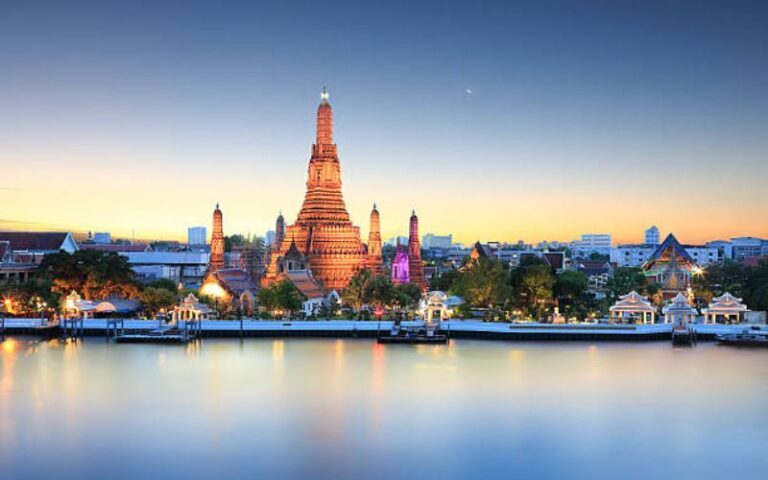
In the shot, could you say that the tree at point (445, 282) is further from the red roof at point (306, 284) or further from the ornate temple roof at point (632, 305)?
the ornate temple roof at point (632, 305)

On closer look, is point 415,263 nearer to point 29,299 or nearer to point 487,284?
point 487,284

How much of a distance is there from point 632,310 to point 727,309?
4.02 m

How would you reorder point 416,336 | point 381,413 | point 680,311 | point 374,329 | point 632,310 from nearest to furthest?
point 381,413 < point 416,336 < point 680,311 < point 374,329 < point 632,310

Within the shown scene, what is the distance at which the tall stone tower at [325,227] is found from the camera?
42750mm

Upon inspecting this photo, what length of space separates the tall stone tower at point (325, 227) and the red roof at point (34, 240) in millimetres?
13998

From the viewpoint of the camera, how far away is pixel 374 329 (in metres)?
32.6

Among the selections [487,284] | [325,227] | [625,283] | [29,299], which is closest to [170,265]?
[325,227]

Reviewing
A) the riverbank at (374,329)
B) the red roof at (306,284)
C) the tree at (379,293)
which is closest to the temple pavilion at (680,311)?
the riverbank at (374,329)

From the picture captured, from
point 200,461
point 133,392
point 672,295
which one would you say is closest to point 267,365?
point 133,392

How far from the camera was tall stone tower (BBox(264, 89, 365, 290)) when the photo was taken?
42.8 metres

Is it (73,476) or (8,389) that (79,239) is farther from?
(73,476)

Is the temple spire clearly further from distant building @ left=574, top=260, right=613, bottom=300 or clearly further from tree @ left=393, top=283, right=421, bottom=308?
distant building @ left=574, top=260, right=613, bottom=300

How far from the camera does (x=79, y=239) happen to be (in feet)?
349

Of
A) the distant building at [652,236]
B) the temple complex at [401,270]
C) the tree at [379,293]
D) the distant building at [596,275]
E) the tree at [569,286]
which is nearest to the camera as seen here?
the tree at [379,293]
